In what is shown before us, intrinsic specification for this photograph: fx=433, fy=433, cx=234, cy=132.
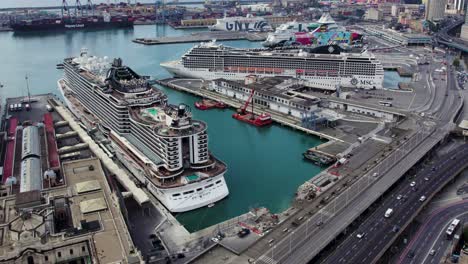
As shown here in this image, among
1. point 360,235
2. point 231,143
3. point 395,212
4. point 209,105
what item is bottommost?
point 360,235

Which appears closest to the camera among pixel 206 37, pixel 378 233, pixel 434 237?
pixel 378 233

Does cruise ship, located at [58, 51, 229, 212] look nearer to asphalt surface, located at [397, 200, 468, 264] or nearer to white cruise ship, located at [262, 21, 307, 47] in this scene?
asphalt surface, located at [397, 200, 468, 264]

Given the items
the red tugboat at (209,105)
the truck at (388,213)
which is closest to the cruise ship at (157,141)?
the truck at (388,213)

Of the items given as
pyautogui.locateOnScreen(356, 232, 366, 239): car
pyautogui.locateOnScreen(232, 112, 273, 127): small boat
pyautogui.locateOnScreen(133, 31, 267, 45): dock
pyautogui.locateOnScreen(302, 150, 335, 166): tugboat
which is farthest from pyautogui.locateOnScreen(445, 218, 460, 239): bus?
pyautogui.locateOnScreen(133, 31, 267, 45): dock

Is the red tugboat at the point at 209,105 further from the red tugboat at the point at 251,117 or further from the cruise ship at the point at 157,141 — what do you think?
the cruise ship at the point at 157,141

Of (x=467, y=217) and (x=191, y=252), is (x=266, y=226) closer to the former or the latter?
(x=191, y=252)

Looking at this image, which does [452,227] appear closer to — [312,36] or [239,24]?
[312,36]

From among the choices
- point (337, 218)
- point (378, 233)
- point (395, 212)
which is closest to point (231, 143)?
point (337, 218)
